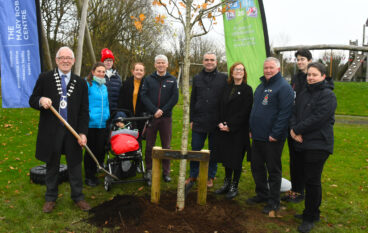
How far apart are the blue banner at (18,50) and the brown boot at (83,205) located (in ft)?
13.9

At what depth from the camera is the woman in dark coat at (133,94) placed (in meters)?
5.54

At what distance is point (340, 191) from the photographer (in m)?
5.23

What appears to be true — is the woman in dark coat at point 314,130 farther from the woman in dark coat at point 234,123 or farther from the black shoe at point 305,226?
the woman in dark coat at point 234,123

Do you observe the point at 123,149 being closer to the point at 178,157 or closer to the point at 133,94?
the point at 178,157

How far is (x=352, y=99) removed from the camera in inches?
835

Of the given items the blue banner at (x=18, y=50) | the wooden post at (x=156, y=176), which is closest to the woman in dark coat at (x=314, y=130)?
the wooden post at (x=156, y=176)

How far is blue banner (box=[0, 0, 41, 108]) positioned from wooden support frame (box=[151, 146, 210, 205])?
4.88 m

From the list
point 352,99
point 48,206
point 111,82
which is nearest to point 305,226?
point 48,206

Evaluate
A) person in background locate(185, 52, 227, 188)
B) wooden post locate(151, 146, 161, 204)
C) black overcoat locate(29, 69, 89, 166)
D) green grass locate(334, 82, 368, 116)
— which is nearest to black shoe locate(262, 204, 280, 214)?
person in background locate(185, 52, 227, 188)

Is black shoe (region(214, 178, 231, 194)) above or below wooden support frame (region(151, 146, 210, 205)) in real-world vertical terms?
below

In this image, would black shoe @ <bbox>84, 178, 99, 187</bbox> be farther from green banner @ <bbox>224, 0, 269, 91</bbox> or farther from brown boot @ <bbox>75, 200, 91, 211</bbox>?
green banner @ <bbox>224, 0, 269, 91</bbox>

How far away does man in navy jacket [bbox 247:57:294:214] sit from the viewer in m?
3.98

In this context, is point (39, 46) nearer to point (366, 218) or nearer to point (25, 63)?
point (25, 63)

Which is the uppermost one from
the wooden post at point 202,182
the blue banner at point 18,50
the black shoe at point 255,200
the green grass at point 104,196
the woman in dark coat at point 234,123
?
the blue banner at point 18,50
